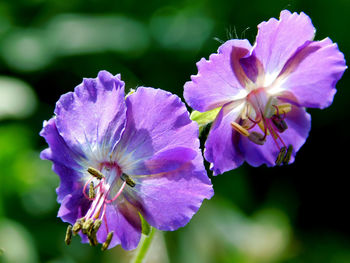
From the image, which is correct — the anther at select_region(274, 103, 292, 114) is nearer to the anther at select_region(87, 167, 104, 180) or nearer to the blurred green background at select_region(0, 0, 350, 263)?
the anther at select_region(87, 167, 104, 180)

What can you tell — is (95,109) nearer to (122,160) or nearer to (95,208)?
(122,160)

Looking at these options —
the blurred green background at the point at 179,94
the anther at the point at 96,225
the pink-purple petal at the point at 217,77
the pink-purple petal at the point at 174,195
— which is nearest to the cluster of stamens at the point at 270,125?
the pink-purple petal at the point at 217,77

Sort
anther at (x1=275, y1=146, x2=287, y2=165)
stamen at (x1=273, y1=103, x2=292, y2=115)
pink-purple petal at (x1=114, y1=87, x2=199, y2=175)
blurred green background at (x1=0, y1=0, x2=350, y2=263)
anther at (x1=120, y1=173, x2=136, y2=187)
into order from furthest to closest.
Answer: blurred green background at (x1=0, y1=0, x2=350, y2=263) → stamen at (x1=273, y1=103, x2=292, y2=115) → anther at (x1=275, y1=146, x2=287, y2=165) → anther at (x1=120, y1=173, x2=136, y2=187) → pink-purple petal at (x1=114, y1=87, x2=199, y2=175)

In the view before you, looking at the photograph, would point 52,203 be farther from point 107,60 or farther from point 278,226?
point 278,226

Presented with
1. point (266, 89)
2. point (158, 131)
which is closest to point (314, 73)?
point (266, 89)

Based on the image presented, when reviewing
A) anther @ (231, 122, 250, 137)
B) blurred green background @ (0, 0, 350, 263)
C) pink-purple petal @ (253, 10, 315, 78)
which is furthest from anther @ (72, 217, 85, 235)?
blurred green background @ (0, 0, 350, 263)
